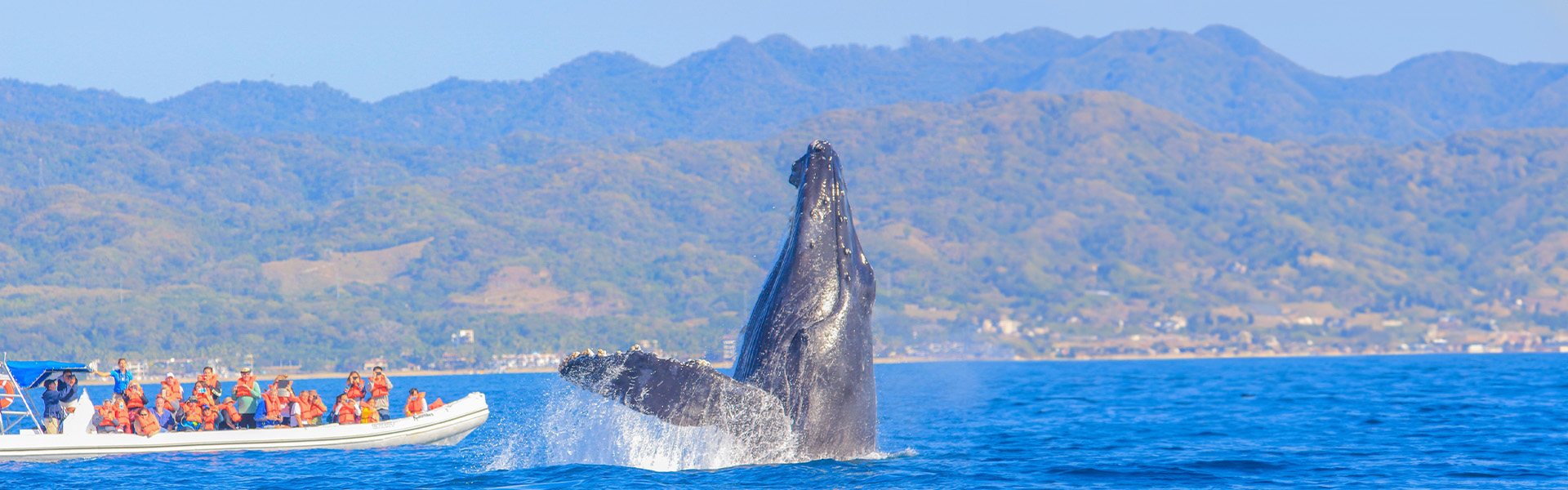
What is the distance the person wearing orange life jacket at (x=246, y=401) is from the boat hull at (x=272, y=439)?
65.2 inches

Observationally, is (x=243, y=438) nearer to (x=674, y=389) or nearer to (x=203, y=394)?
(x=203, y=394)

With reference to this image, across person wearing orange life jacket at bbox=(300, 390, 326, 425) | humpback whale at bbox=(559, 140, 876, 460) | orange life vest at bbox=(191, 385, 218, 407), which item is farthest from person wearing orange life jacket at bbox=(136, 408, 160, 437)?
humpback whale at bbox=(559, 140, 876, 460)

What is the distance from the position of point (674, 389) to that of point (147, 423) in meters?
19.2

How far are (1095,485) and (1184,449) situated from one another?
739cm

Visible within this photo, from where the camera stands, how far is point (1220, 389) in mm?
69938

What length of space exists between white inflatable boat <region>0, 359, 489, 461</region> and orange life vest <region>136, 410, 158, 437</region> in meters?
0.13

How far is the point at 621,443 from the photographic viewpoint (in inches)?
844

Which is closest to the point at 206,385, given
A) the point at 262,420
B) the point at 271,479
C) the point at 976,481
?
the point at 262,420

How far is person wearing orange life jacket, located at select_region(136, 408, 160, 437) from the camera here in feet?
101

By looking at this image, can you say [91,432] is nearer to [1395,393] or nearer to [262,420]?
[262,420]

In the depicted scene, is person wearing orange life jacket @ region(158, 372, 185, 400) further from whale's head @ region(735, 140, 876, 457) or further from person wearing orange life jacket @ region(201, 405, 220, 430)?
whale's head @ region(735, 140, 876, 457)

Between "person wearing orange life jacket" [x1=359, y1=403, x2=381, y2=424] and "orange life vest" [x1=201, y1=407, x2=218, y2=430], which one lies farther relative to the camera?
"person wearing orange life jacket" [x1=359, y1=403, x2=381, y2=424]

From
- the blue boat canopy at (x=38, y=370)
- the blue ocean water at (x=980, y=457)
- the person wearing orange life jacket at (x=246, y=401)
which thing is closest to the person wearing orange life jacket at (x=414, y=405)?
the blue ocean water at (x=980, y=457)

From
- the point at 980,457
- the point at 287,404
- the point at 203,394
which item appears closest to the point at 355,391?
the point at 287,404
